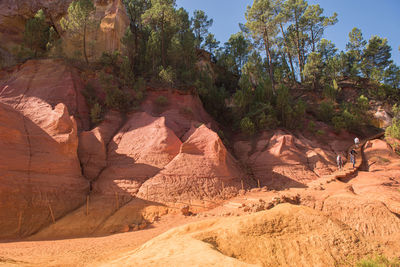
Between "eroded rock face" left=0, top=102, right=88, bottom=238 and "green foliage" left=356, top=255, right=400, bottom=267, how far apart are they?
12539 millimetres

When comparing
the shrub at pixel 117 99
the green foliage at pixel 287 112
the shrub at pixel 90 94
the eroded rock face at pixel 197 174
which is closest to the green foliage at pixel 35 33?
the shrub at pixel 90 94

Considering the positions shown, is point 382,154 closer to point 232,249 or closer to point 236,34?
point 232,249

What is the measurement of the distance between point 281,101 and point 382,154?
10.4 m

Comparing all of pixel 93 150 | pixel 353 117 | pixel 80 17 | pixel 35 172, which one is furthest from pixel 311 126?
pixel 80 17

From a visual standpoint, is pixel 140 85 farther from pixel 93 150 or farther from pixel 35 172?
pixel 35 172

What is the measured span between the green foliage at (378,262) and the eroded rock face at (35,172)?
41.1ft

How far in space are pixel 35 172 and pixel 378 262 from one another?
1407 cm

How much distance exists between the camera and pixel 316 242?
17.5 ft

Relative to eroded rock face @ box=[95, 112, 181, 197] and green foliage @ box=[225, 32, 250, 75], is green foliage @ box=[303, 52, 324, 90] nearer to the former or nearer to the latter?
green foliage @ box=[225, 32, 250, 75]

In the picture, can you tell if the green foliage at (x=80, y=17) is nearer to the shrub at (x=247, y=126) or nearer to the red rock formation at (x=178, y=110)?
the red rock formation at (x=178, y=110)

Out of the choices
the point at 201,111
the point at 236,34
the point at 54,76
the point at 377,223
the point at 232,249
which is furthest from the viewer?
the point at 236,34

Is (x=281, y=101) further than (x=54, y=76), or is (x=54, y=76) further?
(x=281, y=101)

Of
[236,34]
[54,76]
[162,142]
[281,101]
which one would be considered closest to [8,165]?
A: [162,142]

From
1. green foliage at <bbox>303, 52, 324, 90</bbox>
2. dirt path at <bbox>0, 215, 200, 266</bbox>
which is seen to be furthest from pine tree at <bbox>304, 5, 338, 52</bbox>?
dirt path at <bbox>0, 215, 200, 266</bbox>
